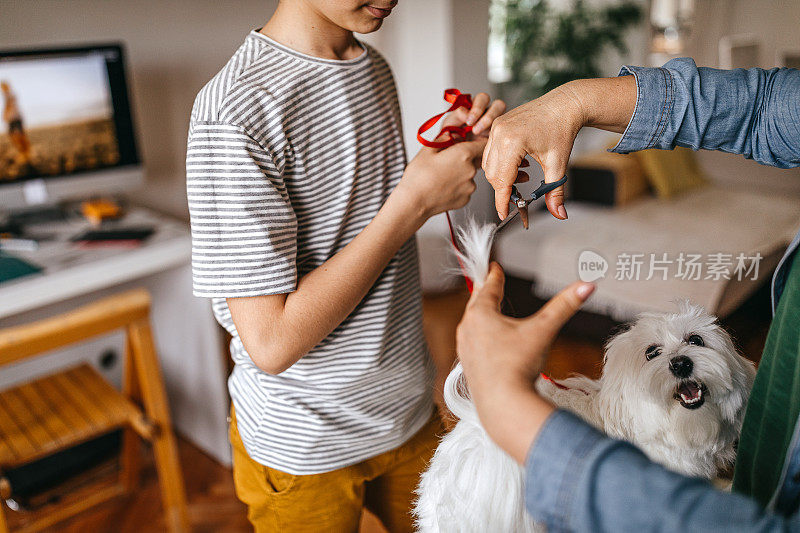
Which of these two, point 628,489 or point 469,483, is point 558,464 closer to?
point 628,489

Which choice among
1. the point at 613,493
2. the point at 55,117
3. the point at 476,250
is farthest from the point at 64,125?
the point at 613,493

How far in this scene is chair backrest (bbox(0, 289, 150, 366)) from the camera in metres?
1.09

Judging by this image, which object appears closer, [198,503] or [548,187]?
[548,187]

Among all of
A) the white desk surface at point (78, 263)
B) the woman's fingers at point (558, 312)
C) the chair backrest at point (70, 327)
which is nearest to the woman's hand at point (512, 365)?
the woman's fingers at point (558, 312)

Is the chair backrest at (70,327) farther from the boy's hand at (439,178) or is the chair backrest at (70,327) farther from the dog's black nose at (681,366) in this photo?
the dog's black nose at (681,366)

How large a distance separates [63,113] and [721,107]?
1.56 meters

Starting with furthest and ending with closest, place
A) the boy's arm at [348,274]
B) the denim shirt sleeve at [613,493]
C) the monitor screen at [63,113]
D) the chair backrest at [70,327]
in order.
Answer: the monitor screen at [63,113], the chair backrest at [70,327], the boy's arm at [348,274], the denim shirt sleeve at [613,493]

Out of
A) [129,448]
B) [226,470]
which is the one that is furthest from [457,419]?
[226,470]

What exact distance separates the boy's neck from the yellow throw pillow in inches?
26.6

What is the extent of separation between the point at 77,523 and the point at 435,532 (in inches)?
54.4

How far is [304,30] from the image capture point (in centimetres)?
64

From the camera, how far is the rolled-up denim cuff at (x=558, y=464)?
36 centimetres

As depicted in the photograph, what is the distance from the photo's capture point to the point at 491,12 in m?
2.53

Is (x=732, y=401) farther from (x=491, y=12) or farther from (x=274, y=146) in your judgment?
(x=491, y=12)
